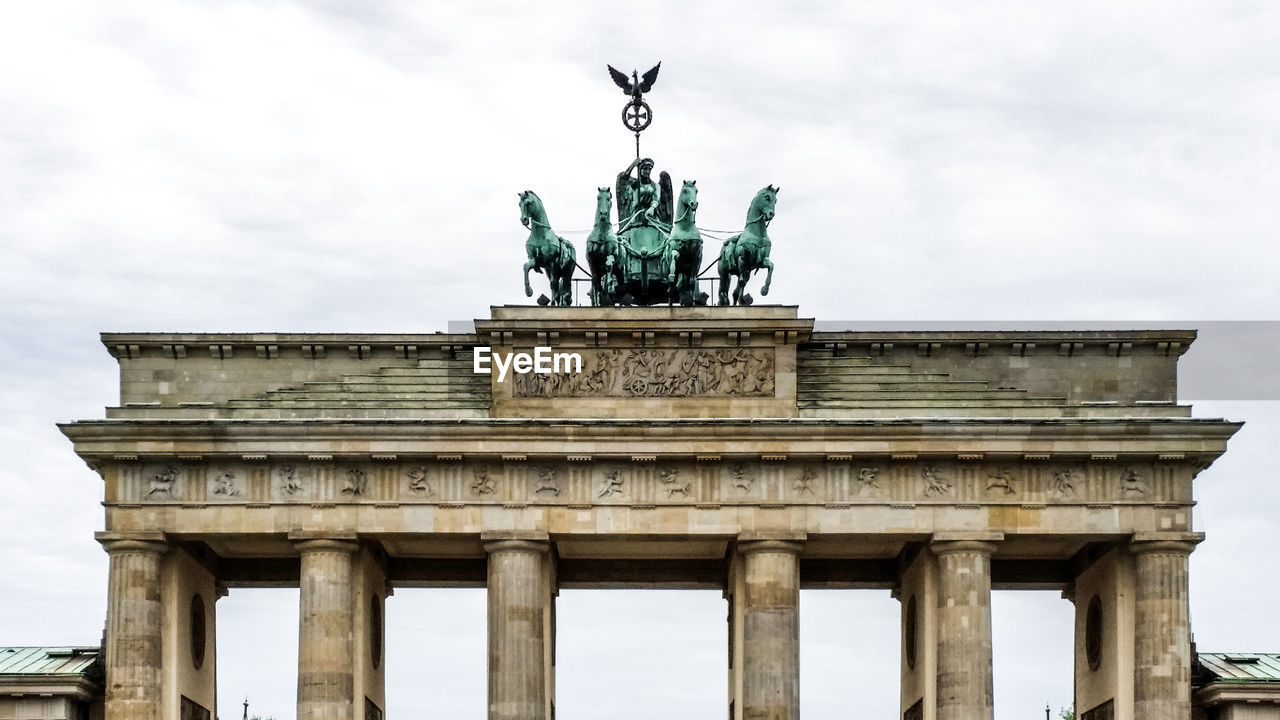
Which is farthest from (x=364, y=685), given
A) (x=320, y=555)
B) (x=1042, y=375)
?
(x=1042, y=375)

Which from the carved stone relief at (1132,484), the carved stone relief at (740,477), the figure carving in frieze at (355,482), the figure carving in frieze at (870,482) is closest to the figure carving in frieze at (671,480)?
the carved stone relief at (740,477)

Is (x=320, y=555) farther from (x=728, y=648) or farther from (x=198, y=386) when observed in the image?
(x=728, y=648)

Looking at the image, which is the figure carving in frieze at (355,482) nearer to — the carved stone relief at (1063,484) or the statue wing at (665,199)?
the statue wing at (665,199)

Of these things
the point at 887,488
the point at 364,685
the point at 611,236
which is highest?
the point at 611,236

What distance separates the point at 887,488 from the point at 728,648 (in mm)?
7420

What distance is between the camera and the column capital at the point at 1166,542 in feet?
208

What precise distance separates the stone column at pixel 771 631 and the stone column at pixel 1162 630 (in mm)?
8498

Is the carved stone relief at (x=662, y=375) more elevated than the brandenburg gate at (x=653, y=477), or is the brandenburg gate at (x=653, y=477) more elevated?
the carved stone relief at (x=662, y=375)

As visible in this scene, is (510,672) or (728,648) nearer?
(510,672)

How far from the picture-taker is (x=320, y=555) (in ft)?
209

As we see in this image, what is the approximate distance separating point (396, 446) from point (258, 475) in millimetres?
3659

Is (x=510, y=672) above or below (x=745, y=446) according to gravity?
below

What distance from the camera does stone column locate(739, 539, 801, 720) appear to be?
62.9 metres

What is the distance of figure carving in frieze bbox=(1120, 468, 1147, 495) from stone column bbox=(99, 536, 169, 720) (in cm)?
2416
